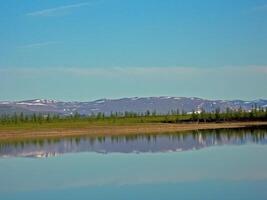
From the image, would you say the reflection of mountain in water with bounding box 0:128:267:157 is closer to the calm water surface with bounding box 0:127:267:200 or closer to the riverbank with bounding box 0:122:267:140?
the calm water surface with bounding box 0:127:267:200

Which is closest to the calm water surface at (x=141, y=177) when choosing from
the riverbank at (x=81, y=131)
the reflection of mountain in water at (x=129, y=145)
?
the reflection of mountain in water at (x=129, y=145)

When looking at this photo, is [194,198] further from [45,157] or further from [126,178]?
[45,157]

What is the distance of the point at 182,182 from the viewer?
2903 cm

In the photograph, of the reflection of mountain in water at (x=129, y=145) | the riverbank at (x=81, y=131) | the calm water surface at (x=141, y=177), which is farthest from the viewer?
the riverbank at (x=81, y=131)

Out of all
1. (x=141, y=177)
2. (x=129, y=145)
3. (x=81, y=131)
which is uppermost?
(x=81, y=131)

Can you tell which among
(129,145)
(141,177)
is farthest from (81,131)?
(141,177)

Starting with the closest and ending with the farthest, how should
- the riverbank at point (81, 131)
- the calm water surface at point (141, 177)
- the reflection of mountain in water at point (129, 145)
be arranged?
1. the calm water surface at point (141, 177)
2. the reflection of mountain in water at point (129, 145)
3. the riverbank at point (81, 131)

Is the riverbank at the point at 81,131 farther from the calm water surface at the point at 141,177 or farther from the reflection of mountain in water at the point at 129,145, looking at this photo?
the calm water surface at the point at 141,177

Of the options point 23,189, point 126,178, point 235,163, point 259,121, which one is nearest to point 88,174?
point 126,178

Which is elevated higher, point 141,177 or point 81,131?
point 81,131

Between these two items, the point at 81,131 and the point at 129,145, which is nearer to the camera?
the point at 129,145

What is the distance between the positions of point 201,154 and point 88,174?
13.9 meters

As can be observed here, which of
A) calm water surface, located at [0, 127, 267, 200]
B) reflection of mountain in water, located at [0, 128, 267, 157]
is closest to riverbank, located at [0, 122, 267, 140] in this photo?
reflection of mountain in water, located at [0, 128, 267, 157]

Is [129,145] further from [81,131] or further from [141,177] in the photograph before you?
[81,131]
